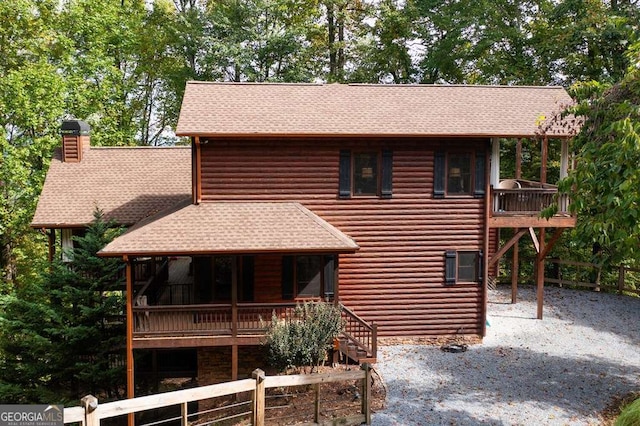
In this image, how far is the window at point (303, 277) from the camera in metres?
14.5

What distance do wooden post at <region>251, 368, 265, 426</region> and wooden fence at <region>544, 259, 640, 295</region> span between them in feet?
53.8

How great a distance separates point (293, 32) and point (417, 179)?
53.4ft

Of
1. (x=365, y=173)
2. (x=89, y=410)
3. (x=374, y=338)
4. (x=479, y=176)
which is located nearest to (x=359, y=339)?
(x=374, y=338)

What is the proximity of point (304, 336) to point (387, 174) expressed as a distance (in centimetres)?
581

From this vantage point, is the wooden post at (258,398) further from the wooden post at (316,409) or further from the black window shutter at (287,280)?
the black window shutter at (287,280)

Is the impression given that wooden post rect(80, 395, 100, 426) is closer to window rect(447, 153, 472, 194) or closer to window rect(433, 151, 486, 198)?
window rect(433, 151, 486, 198)

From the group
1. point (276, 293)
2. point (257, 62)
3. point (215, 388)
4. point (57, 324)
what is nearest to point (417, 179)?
point (276, 293)

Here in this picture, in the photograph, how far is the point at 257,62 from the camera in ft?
95.5

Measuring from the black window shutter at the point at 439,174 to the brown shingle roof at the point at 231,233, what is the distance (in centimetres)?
369

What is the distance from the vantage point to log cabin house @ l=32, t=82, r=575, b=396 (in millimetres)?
14086

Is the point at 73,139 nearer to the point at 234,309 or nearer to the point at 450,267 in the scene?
the point at 234,309

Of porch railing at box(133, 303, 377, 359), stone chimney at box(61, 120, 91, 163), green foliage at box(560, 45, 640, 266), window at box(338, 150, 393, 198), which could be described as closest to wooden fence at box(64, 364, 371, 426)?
porch railing at box(133, 303, 377, 359)

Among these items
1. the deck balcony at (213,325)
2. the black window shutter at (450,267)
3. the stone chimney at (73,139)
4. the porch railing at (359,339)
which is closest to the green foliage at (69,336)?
the deck balcony at (213,325)

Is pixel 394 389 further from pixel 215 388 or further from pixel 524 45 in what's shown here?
pixel 524 45
